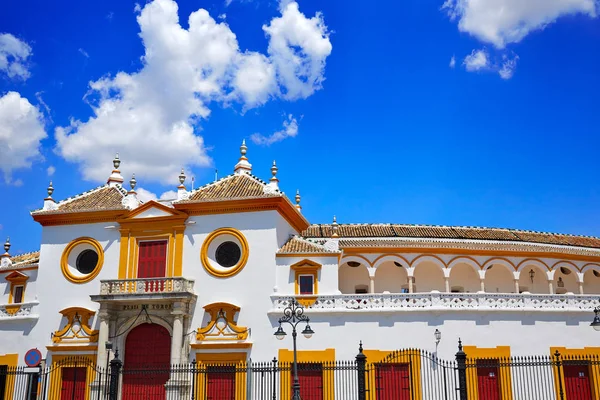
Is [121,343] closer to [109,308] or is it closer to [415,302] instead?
[109,308]

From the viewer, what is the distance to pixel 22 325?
27.0m

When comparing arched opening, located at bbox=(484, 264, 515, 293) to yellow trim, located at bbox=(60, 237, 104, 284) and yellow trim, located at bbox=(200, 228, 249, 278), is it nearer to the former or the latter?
yellow trim, located at bbox=(200, 228, 249, 278)

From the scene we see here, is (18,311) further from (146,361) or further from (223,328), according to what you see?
(223,328)

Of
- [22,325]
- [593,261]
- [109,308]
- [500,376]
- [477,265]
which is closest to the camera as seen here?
[500,376]

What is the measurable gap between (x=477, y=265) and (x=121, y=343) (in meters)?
16.6

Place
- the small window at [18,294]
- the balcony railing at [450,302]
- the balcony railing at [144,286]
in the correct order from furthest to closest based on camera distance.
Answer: the small window at [18,294]
the balcony railing at [144,286]
the balcony railing at [450,302]

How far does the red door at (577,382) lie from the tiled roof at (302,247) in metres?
9.70

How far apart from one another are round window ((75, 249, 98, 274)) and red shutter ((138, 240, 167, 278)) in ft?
7.20

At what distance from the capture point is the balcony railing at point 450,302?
24.1 meters

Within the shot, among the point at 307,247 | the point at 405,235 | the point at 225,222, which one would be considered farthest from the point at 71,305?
the point at 405,235

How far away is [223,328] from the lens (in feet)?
81.4

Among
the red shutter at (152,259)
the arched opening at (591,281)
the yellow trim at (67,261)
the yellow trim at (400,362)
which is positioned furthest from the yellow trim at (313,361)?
the arched opening at (591,281)

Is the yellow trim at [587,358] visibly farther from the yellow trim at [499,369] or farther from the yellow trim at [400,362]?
the yellow trim at [400,362]

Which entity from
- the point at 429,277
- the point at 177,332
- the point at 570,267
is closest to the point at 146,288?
the point at 177,332
